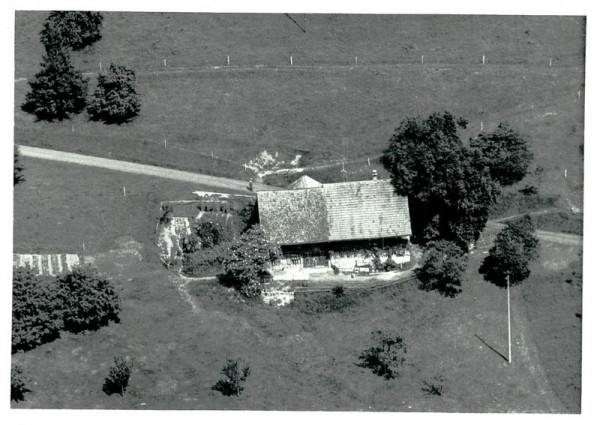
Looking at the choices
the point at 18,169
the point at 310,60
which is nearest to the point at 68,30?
the point at 18,169

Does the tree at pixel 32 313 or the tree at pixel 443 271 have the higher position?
the tree at pixel 443 271

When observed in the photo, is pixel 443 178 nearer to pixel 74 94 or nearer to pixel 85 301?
pixel 85 301

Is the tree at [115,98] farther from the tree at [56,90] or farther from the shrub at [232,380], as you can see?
the shrub at [232,380]

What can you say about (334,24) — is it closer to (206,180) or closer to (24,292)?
(206,180)

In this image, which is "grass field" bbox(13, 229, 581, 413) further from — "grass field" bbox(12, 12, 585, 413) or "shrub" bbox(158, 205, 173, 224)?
"shrub" bbox(158, 205, 173, 224)

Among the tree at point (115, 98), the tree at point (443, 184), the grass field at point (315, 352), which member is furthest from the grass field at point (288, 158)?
the tree at point (443, 184)

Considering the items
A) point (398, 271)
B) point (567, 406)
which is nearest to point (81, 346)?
point (398, 271)

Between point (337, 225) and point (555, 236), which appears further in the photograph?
point (555, 236)
